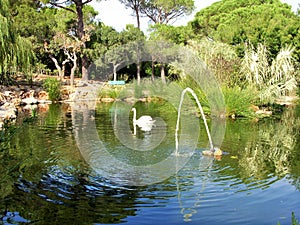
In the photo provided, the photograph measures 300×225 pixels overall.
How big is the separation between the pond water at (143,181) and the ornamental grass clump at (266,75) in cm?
611

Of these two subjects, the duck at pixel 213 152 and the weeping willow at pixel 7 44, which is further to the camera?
the weeping willow at pixel 7 44

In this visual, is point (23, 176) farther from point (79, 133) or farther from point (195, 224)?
point (79, 133)

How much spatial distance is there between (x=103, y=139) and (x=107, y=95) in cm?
1297

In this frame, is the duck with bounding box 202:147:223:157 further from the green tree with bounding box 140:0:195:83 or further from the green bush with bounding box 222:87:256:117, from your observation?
the green tree with bounding box 140:0:195:83

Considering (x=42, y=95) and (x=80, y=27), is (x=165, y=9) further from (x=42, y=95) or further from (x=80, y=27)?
(x=42, y=95)

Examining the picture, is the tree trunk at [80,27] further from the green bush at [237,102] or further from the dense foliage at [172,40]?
the green bush at [237,102]

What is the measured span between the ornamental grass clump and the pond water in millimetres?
6107

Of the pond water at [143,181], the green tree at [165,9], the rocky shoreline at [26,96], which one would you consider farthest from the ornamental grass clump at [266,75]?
the green tree at [165,9]

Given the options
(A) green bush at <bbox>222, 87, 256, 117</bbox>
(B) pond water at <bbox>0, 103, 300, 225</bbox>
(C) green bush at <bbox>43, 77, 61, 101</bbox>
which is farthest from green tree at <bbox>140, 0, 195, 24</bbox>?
(B) pond water at <bbox>0, 103, 300, 225</bbox>

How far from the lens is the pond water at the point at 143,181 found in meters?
4.37

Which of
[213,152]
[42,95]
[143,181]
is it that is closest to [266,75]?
[213,152]

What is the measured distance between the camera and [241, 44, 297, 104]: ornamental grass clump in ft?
49.6

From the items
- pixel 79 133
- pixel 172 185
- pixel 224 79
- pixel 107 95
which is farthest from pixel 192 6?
pixel 172 185

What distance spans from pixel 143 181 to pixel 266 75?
38.1 ft
